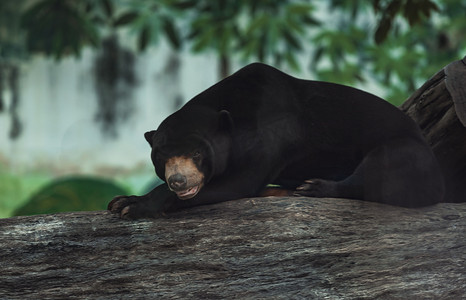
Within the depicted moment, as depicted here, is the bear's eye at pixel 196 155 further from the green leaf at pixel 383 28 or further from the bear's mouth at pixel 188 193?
the green leaf at pixel 383 28

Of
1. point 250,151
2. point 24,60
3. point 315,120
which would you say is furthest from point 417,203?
point 24,60

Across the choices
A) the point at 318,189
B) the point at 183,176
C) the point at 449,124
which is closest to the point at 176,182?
the point at 183,176

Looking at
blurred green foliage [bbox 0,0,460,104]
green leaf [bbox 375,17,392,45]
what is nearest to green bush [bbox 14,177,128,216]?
blurred green foliage [bbox 0,0,460,104]

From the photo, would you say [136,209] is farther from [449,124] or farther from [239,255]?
[449,124]

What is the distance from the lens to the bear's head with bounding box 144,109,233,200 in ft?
7.68

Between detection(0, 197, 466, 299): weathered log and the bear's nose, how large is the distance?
0.20 metres

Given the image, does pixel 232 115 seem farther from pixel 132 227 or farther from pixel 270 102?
pixel 132 227

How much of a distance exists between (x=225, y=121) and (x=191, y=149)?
204mm

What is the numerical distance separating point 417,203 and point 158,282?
46.8 inches

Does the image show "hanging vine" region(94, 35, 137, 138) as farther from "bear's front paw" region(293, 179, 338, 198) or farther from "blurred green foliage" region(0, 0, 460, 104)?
"bear's front paw" region(293, 179, 338, 198)

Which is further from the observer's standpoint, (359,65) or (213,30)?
(359,65)

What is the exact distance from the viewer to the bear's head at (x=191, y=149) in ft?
7.68

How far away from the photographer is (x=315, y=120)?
275 centimetres

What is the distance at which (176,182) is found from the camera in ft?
7.50
